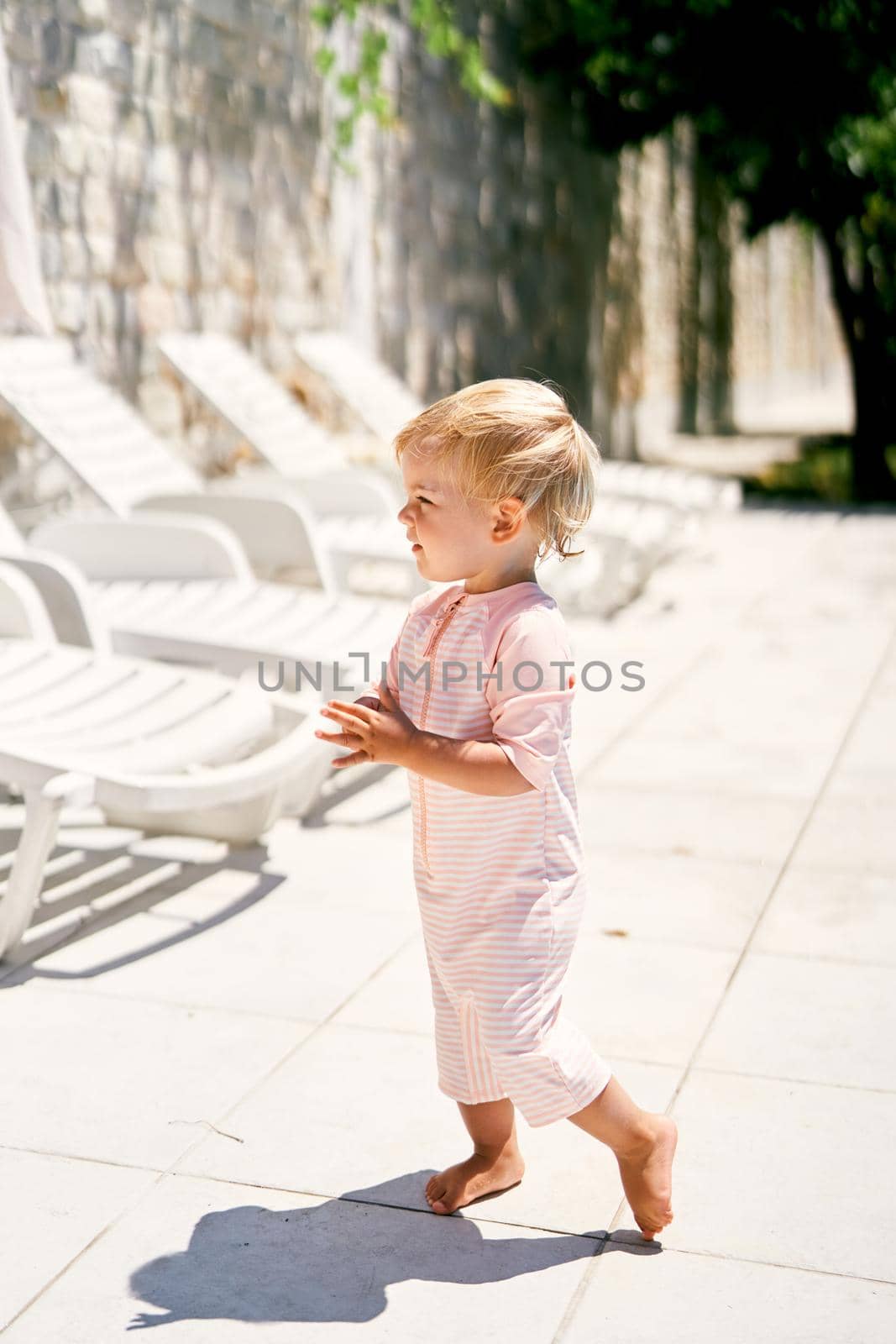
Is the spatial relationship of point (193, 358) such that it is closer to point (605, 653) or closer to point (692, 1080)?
point (605, 653)

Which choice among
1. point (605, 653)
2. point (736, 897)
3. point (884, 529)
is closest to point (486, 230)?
point (884, 529)

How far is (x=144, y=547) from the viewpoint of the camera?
472 cm

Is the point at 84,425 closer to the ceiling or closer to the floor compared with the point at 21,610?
closer to the ceiling

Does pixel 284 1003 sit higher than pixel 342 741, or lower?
lower

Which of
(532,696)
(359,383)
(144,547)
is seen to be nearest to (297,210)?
(359,383)

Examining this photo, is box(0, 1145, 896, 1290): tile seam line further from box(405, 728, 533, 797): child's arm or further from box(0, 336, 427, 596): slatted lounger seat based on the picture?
box(0, 336, 427, 596): slatted lounger seat

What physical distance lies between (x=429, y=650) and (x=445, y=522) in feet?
0.56

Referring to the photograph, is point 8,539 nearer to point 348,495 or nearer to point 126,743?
point 126,743

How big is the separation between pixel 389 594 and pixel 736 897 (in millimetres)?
4017

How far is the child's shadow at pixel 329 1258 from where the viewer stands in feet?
6.35

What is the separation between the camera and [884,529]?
966 cm

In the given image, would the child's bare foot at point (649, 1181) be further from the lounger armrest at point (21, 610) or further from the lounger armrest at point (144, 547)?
Result: the lounger armrest at point (144, 547)

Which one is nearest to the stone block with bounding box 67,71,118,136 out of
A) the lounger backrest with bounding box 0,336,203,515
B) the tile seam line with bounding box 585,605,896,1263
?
the lounger backrest with bounding box 0,336,203,515

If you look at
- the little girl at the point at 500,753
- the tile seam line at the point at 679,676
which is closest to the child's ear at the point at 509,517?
the little girl at the point at 500,753
